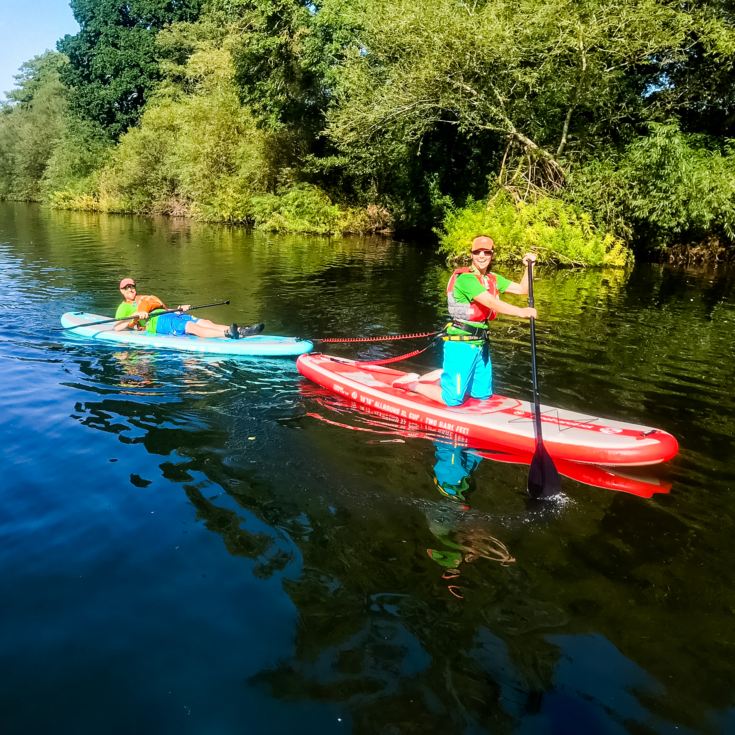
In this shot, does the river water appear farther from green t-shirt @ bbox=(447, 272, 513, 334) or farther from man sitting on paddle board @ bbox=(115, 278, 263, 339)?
green t-shirt @ bbox=(447, 272, 513, 334)

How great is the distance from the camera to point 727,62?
60.8 ft

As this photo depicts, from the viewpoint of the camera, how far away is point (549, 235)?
18.7 metres

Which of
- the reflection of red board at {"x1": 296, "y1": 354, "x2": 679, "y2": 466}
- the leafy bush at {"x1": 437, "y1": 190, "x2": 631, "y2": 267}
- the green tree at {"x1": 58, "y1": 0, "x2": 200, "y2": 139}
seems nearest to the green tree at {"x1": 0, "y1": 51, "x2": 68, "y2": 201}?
the green tree at {"x1": 58, "y1": 0, "x2": 200, "y2": 139}

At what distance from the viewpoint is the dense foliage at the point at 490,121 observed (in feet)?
56.7

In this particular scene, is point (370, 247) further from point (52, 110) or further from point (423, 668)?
point (52, 110)

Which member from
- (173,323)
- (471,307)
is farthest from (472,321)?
(173,323)

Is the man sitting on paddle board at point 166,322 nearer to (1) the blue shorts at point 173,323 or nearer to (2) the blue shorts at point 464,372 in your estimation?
(1) the blue shorts at point 173,323

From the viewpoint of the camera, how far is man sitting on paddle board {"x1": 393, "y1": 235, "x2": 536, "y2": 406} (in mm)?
5945

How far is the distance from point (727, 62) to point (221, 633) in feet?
71.6

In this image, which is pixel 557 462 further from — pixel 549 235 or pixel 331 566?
pixel 549 235

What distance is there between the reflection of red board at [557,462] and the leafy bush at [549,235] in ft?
43.7

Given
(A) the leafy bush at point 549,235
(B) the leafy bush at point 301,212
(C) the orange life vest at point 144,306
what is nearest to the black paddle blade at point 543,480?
(C) the orange life vest at point 144,306

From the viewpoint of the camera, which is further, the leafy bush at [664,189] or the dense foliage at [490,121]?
the dense foliage at [490,121]

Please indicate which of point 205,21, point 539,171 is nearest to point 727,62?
point 539,171
